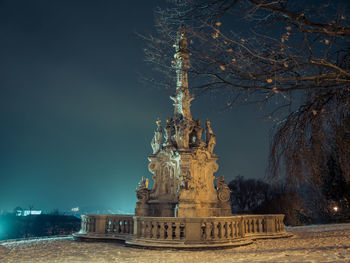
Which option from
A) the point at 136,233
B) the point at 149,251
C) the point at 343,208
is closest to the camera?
the point at 149,251

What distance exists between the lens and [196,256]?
280 inches

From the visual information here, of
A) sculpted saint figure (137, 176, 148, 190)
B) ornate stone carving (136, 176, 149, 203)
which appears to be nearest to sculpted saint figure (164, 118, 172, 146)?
sculpted saint figure (137, 176, 148, 190)

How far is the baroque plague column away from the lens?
12165 millimetres

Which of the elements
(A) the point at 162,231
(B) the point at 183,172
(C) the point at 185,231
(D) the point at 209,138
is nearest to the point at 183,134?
(D) the point at 209,138

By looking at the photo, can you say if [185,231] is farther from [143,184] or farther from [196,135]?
[196,135]

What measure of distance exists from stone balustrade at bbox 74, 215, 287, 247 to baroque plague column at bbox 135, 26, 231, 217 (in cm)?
200

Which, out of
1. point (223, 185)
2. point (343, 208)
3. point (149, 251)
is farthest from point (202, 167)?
point (343, 208)

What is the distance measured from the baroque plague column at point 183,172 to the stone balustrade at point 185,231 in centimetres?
200

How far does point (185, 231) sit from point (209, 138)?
233 inches

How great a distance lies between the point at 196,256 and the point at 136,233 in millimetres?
2808

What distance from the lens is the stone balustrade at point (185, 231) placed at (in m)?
8.56

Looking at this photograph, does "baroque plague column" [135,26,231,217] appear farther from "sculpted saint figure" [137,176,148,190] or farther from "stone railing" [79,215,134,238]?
"stone railing" [79,215,134,238]

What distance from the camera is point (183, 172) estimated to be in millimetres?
12398

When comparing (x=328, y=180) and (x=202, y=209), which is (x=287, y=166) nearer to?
(x=202, y=209)
